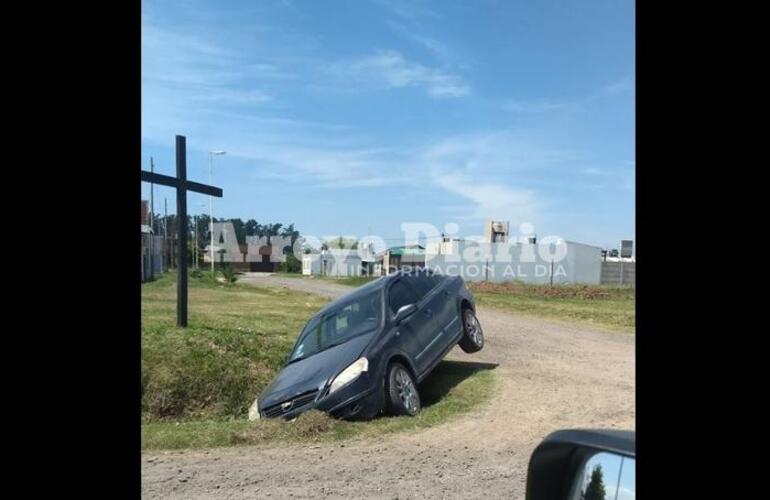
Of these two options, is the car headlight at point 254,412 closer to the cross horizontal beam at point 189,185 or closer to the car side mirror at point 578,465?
the cross horizontal beam at point 189,185

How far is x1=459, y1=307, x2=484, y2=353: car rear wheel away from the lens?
6.31 meters

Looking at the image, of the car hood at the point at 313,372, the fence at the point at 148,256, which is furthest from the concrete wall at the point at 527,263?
the fence at the point at 148,256

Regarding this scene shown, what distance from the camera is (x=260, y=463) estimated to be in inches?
146

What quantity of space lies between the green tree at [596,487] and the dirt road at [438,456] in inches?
41.1

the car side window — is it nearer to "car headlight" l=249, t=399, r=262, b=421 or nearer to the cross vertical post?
"car headlight" l=249, t=399, r=262, b=421

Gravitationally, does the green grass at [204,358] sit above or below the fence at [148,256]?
below

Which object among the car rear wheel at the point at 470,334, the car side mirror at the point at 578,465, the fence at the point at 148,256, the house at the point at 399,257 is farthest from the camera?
the house at the point at 399,257

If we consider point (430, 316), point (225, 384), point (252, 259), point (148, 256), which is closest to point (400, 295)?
point (430, 316)

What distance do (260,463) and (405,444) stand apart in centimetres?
109

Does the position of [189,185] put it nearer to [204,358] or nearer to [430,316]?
[204,358]

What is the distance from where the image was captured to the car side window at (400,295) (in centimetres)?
540

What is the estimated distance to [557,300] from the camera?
10344mm

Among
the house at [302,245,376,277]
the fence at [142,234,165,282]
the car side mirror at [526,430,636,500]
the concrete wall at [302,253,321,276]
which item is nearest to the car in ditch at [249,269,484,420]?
the fence at [142,234,165,282]

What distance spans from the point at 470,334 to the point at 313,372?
219 cm
